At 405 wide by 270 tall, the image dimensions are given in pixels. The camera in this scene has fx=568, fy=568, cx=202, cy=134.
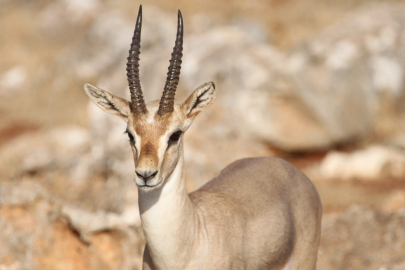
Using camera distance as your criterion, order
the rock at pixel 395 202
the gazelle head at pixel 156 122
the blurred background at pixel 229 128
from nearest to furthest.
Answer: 1. the gazelle head at pixel 156 122
2. the blurred background at pixel 229 128
3. the rock at pixel 395 202

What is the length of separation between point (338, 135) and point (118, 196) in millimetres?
7831

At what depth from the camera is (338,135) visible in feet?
52.5

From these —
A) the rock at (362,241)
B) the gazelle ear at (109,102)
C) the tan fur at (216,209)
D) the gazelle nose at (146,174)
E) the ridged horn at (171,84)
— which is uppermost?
the ridged horn at (171,84)

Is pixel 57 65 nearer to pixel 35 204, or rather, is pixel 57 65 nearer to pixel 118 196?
pixel 118 196

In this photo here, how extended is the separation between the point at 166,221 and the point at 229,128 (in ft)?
29.4

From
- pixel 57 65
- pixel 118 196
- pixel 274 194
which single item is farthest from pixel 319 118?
pixel 57 65

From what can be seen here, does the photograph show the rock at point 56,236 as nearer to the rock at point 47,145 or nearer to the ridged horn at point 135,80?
the ridged horn at point 135,80

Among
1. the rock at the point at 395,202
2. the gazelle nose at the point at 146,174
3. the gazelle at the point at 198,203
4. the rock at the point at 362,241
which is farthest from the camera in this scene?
the rock at the point at 395,202

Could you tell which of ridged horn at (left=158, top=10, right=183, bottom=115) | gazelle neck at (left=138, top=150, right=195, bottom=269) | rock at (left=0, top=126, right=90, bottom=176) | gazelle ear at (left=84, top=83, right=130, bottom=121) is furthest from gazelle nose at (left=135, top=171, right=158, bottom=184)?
rock at (left=0, top=126, right=90, bottom=176)

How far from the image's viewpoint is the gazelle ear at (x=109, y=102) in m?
5.73

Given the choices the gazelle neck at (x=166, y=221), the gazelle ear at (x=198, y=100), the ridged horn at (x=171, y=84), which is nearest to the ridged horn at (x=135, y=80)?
the ridged horn at (x=171, y=84)

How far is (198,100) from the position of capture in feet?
19.3

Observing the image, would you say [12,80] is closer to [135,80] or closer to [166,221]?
[135,80]

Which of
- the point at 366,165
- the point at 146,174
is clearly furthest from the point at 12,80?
the point at 146,174
